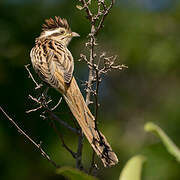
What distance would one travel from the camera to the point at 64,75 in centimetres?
515

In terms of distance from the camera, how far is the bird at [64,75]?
4.04 m

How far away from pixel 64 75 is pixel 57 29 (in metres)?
1.02

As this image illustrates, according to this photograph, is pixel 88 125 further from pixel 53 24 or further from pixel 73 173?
pixel 73 173

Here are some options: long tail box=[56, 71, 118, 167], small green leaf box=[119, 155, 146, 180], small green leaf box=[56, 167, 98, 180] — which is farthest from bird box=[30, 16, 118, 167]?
small green leaf box=[56, 167, 98, 180]

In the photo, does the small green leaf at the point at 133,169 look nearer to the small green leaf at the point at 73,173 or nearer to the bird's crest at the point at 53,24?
the small green leaf at the point at 73,173

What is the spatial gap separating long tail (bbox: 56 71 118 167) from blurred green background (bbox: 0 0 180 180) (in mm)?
2566

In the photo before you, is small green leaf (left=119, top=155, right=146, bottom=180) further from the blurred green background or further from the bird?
the blurred green background

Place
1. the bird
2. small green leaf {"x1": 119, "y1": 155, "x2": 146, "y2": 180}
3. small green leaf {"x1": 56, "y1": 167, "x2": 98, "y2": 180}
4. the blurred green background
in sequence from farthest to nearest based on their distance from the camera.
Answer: the blurred green background, the bird, small green leaf {"x1": 119, "y1": 155, "x2": 146, "y2": 180}, small green leaf {"x1": 56, "y1": 167, "x2": 98, "y2": 180}

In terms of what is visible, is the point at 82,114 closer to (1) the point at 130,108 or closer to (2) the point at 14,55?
(2) the point at 14,55

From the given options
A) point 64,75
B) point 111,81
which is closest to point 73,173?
point 64,75

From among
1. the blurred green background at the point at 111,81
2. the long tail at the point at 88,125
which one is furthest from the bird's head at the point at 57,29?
the blurred green background at the point at 111,81

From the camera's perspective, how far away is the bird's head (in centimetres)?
591

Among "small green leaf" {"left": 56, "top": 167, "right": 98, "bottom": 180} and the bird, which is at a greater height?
the bird

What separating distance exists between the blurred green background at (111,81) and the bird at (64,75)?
5.86ft
